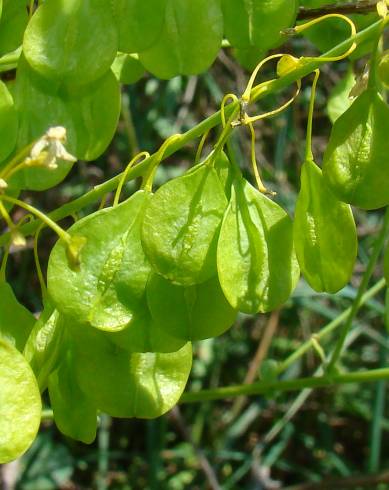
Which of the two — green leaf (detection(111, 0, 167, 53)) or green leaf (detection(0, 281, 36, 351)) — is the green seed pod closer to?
green leaf (detection(111, 0, 167, 53))

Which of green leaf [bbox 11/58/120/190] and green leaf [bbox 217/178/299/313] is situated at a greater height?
green leaf [bbox 11/58/120/190]

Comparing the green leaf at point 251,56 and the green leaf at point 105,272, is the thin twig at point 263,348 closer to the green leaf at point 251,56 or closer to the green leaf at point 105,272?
the green leaf at point 251,56

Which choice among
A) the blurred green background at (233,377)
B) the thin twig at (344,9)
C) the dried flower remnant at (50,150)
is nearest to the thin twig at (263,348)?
the blurred green background at (233,377)

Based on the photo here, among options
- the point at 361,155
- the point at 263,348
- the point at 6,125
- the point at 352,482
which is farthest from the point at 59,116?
the point at 263,348

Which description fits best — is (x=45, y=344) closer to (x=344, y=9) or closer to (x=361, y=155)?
(x=361, y=155)

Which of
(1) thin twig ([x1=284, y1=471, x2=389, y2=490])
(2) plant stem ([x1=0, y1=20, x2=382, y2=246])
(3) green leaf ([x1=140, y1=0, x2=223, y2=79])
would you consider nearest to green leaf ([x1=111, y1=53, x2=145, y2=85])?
(3) green leaf ([x1=140, y1=0, x2=223, y2=79])

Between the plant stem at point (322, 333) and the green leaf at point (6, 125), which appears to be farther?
the plant stem at point (322, 333)

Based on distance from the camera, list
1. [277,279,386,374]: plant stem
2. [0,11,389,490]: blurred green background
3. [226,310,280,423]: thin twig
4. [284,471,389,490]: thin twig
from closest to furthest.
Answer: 1. [277,279,386,374]: plant stem
2. [284,471,389,490]: thin twig
3. [0,11,389,490]: blurred green background
4. [226,310,280,423]: thin twig
